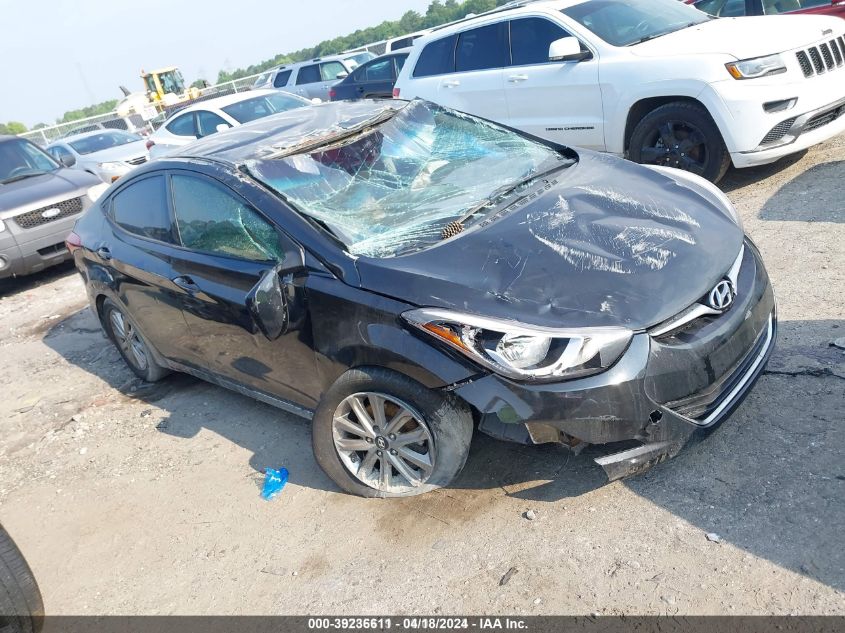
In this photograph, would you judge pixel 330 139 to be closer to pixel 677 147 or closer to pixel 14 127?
pixel 677 147

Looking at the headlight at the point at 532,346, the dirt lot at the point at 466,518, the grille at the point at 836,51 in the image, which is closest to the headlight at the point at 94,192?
the dirt lot at the point at 466,518

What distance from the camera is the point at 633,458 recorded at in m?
2.78

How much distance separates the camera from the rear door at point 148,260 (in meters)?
4.17

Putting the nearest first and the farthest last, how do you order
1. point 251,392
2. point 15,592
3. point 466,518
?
point 15,592, point 466,518, point 251,392

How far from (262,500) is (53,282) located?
641 cm

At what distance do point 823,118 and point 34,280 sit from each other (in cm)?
892

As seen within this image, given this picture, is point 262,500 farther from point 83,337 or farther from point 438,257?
point 83,337

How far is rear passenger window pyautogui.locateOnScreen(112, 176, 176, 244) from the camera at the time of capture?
4.18 m

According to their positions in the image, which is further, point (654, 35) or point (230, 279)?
point (654, 35)

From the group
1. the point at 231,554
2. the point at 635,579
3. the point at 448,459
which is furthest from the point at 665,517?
the point at 231,554

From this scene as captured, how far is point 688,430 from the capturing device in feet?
9.11

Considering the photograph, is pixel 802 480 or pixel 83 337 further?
pixel 83 337

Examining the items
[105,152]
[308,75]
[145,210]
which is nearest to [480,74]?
[145,210]

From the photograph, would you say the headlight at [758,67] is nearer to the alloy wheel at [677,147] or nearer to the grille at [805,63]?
the grille at [805,63]
